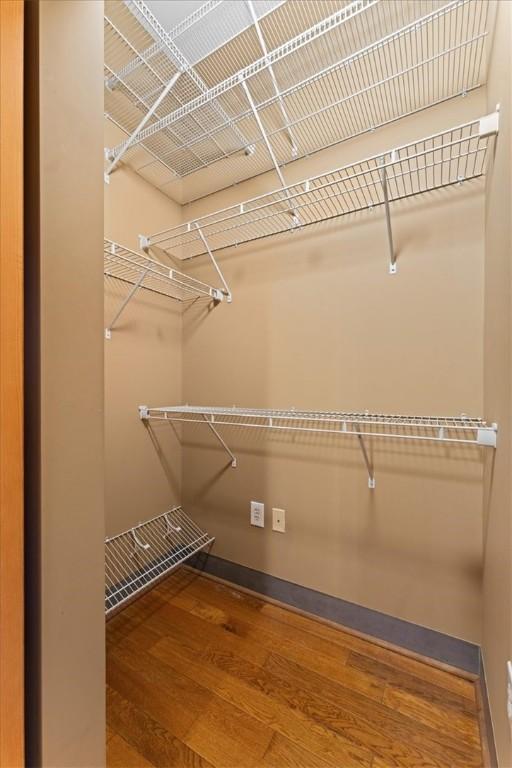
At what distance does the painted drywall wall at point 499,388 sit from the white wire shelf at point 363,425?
0.09 m

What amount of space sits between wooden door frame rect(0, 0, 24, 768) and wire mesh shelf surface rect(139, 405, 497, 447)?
0.90 m

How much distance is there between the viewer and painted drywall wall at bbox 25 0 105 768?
0.51 metres

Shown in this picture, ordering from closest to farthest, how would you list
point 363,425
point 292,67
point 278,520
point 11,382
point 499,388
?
point 11,382, point 499,388, point 292,67, point 363,425, point 278,520

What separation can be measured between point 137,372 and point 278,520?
39.6 inches

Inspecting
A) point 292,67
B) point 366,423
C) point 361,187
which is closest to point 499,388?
point 366,423

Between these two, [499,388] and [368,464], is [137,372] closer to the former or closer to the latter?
[368,464]

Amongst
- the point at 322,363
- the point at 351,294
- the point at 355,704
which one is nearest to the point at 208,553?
the point at 355,704

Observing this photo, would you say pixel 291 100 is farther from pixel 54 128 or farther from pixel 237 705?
pixel 237 705

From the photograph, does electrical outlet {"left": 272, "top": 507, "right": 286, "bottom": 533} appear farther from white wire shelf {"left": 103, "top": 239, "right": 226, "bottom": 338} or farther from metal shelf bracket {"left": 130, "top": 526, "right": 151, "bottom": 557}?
white wire shelf {"left": 103, "top": 239, "right": 226, "bottom": 338}

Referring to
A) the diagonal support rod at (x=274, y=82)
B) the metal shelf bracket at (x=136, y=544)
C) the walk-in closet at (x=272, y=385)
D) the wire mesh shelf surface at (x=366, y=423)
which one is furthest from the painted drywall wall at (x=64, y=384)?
the metal shelf bracket at (x=136, y=544)

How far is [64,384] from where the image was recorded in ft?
1.77

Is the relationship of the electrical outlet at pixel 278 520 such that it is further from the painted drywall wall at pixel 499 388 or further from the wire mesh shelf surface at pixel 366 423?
the painted drywall wall at pixel 499 388

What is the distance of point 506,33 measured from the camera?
73cm

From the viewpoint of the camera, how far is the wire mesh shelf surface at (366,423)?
1.00m
